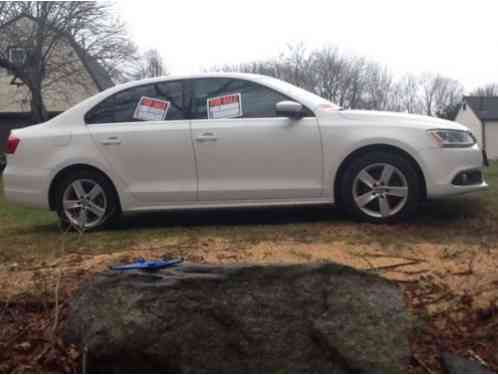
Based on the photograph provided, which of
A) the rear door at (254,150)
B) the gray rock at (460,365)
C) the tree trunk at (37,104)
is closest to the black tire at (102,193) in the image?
the rear door at (254,150)

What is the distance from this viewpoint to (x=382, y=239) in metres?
4.20

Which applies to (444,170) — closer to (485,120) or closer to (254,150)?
(254,150)

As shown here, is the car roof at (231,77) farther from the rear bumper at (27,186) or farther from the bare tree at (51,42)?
the bare tree at (51,42)

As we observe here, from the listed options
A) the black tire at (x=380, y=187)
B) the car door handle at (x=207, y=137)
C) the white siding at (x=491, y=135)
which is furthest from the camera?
the white siding at (x=491, y=135)

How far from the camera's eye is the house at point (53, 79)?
23.5 m

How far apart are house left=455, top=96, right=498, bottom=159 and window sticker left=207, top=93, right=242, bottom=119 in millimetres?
43573

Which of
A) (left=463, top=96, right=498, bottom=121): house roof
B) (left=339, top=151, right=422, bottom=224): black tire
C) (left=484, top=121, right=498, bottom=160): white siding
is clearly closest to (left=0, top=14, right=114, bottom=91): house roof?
(left=339, top=151, right=422, bottom=224): black tire

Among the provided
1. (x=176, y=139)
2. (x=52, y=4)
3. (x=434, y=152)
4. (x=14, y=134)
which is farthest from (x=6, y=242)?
(x=52, y=4)

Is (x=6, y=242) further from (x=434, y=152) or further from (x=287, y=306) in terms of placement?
(x=434, y=152)

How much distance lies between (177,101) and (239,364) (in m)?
3.05

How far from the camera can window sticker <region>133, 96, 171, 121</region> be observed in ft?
17.2

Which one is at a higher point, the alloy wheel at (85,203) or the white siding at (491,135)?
the alloy wheel at (85,203)

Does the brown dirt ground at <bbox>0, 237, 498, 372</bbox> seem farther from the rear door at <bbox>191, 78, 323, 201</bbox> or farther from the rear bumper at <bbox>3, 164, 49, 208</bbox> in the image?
the rear bumper at <bbox>3, 164, 49, 208</bbox>

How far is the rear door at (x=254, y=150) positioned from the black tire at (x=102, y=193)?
0.84 metres
